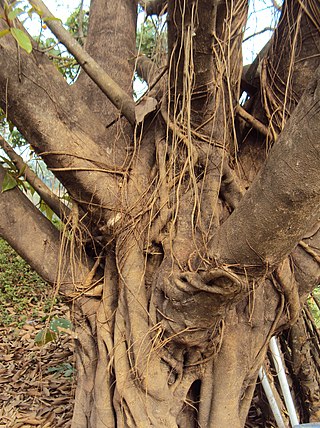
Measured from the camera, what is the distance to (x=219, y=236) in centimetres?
163

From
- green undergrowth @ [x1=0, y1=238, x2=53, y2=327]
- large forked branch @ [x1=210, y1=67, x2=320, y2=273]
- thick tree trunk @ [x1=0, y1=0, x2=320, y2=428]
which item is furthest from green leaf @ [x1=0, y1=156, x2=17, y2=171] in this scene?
green undergrowth @ [x1=0, y1=238, x2=53, y2=327]

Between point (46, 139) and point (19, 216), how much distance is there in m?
0.42

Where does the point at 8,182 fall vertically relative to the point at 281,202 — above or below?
above

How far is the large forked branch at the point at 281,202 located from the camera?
130 cm

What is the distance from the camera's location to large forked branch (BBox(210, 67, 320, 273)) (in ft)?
4.27

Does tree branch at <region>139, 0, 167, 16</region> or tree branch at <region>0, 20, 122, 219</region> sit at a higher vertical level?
tree branch at <region>139, 0, 167, 16</region>

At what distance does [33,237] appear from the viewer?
208 centimetres

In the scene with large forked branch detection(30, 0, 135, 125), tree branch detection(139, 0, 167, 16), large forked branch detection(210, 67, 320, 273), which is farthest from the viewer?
tree branch detection(139, 0, 167, 16)

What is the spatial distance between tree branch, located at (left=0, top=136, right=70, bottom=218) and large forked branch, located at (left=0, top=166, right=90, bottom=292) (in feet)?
0.30

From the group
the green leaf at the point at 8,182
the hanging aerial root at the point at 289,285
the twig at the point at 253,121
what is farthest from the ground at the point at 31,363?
the twig at the point at 253,121

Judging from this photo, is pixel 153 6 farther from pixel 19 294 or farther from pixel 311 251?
pixel 19 294

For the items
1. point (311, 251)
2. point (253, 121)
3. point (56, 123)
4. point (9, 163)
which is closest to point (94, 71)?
point (56, 123)

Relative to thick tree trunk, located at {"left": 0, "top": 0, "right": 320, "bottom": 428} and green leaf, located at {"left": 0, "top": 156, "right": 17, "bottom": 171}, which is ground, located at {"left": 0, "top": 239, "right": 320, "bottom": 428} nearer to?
thick tree trunk, located at {"left": 0, "top": 0, "right": 320, "bottom": 428}

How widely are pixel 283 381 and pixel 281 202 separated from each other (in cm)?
149
